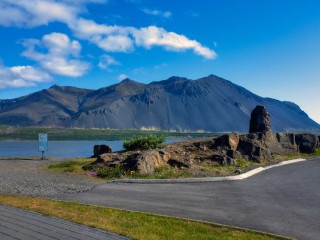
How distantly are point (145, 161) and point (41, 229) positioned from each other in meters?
15.7

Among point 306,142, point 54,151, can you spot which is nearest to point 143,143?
point 306,142

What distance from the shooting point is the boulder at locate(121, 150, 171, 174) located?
24.7 metres

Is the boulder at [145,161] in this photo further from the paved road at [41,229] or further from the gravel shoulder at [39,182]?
the paved road at [41,229]

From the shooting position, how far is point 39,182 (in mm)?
20078

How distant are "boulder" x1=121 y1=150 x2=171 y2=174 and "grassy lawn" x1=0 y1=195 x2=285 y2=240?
10.9 meters

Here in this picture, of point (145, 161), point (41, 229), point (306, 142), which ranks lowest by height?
point (41, 229)

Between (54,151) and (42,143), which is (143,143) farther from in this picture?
(54,151)

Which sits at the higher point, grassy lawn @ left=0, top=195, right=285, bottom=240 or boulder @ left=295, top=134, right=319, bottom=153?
boulder @ left=295, top=134, right=319, bottom=153

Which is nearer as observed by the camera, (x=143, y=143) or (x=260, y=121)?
(x=143, y=143)

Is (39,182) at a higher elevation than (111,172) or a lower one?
lower

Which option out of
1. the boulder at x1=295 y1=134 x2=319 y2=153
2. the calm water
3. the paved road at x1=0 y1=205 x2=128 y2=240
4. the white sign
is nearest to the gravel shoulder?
the paved road at x1=0 y1=205 x2=128 y2=240

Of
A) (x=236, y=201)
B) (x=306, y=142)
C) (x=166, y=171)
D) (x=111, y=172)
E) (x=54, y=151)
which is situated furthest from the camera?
(x=54, y=151)

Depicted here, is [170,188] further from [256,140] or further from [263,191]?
[256,140]

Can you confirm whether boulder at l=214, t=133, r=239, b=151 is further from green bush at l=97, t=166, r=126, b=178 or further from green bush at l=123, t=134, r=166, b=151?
Result: green bush at l=97, t=166, r=126, b=178
